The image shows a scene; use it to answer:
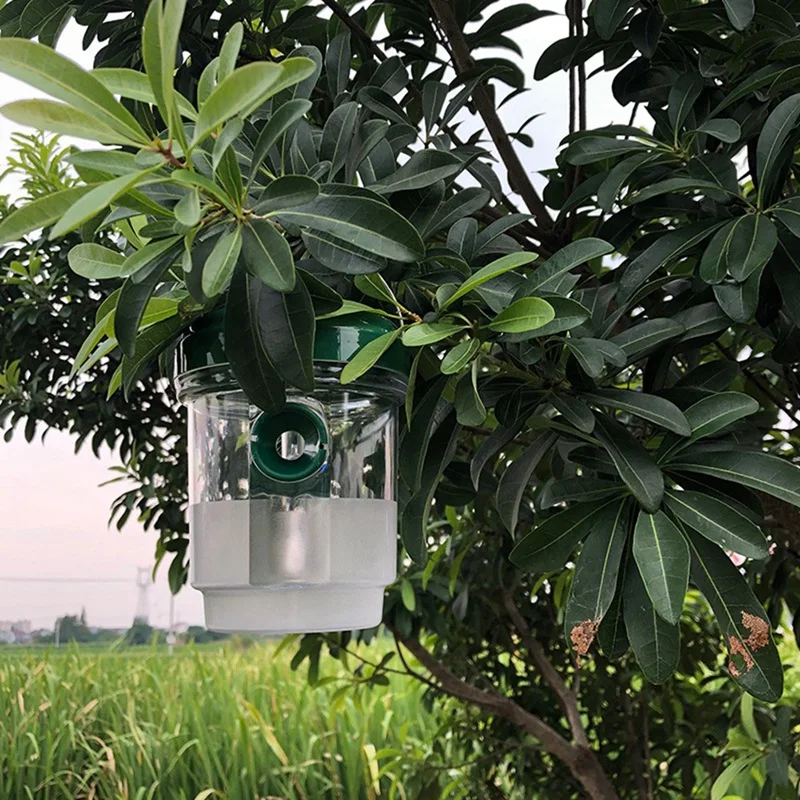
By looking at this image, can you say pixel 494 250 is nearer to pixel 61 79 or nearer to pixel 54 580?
pixel 61 79

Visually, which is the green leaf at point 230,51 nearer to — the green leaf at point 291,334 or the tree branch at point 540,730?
the green leaf at point 291,334

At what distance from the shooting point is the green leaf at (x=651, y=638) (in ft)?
1.76

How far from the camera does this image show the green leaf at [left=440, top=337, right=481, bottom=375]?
473 mm

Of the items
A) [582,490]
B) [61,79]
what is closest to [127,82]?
[61,79]

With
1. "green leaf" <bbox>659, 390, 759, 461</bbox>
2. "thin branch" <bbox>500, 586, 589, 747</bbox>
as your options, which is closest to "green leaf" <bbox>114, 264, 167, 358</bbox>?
"green leaf" <bbox>659, 390, 759, 461</bbox>

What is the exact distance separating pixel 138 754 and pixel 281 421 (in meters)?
1.79

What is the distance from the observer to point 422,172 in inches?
21.6

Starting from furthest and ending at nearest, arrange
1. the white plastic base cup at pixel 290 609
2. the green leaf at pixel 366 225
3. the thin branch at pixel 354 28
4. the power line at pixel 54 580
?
the power line at pixel 54 580, the thin branch at pixel 354 28, the white plastic base cup at pixel 290 609, the green leaf at pixel 366 225

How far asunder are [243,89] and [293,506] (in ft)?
0.86

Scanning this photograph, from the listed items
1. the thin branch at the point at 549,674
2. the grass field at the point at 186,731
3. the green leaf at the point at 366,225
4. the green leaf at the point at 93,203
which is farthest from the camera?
the grass field at the point at 186,731

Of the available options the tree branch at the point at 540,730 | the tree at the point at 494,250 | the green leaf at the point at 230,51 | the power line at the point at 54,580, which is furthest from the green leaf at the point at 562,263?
the power line at the point at 54,580

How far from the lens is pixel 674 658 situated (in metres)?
0.54

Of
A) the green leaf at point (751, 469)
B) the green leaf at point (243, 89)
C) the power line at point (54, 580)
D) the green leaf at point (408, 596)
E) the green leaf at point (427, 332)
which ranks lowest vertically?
the power line at point (54, 580)

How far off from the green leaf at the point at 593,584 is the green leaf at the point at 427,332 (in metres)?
0.17
